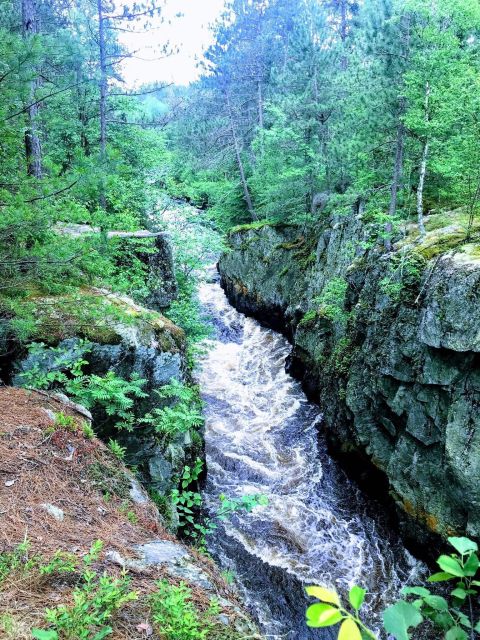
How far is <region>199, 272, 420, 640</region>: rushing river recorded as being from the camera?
A: 7203mm

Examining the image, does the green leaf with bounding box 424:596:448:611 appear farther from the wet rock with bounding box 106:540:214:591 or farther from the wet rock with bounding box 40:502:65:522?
the wet rock with bounding box 40:502:65:522

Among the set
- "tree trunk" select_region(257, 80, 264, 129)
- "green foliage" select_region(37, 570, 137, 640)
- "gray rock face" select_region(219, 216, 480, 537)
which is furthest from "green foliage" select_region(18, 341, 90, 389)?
"tree trunk" select_region(257, 80, 264, 129)

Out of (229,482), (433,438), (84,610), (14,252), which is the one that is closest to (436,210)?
(433,438)

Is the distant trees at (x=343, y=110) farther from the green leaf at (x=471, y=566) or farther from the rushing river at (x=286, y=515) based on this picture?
the green leaf at (x=471, y=566)

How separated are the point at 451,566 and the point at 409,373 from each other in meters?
7.70

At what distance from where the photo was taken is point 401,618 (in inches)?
42.4

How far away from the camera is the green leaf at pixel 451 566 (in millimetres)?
1147

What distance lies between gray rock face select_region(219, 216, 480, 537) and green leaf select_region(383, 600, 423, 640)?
6550 millimetres

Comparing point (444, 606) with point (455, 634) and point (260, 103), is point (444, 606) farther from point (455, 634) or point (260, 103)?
point (260, 103)

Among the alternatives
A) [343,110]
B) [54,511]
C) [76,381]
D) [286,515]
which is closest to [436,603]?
[54,511]

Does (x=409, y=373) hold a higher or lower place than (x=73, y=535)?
lower

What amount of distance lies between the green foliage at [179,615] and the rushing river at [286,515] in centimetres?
244

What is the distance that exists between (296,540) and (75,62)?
16.3 m

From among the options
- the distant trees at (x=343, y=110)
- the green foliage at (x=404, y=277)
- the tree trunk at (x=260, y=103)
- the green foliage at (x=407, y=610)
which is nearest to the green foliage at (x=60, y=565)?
the green foliage at (x=407, y=610)
